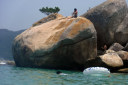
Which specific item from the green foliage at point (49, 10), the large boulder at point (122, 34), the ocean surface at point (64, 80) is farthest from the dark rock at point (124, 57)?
the green foliage at point (49, 10)

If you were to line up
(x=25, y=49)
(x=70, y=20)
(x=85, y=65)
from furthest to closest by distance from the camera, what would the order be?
(x=25, y=49)
(x=70, y=20)
(x=85, y=65)

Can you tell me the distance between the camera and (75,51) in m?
29.4

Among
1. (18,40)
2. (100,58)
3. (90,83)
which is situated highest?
(18,40)

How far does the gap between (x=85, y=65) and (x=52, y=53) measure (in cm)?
373

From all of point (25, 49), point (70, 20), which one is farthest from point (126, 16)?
point (25, 49)

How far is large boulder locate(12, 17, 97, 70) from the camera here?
28984 mm

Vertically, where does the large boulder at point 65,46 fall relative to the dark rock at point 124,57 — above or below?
above

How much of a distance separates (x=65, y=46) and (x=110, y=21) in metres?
8.27

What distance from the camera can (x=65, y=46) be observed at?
95.7 feet

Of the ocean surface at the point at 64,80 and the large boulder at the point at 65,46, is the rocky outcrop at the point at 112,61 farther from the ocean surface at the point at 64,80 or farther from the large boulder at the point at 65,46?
the ocean surface at the point at 64,80

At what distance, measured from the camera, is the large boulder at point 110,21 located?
113 feet

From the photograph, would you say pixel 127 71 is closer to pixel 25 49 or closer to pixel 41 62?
pixel 41 62

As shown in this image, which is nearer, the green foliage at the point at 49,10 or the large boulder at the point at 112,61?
the large boulder at the point at 112,61

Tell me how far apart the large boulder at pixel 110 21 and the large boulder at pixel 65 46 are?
16.2 feet
